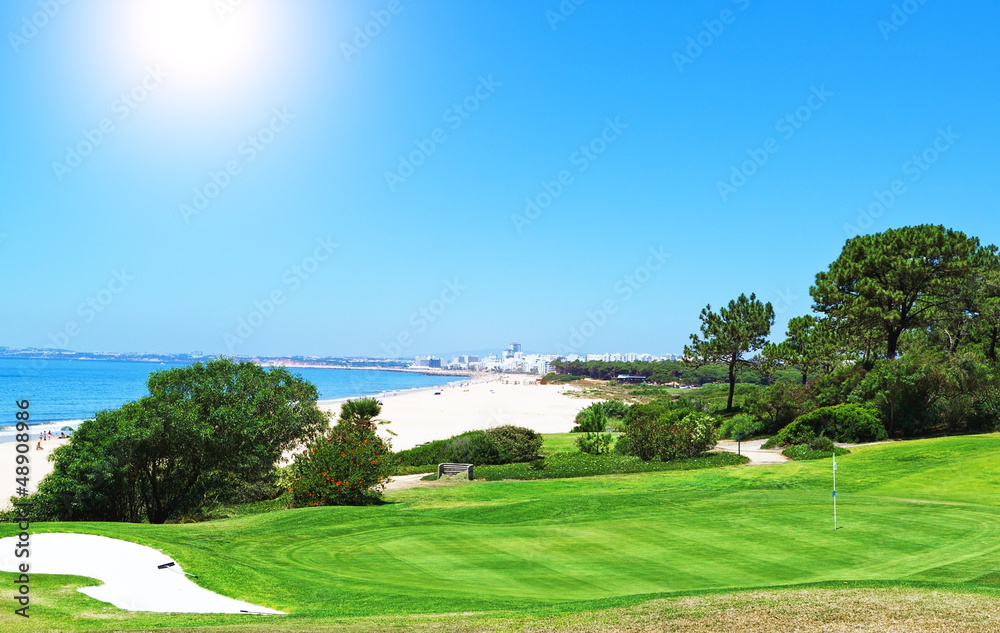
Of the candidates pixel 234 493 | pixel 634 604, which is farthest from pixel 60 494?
pixel 634 604

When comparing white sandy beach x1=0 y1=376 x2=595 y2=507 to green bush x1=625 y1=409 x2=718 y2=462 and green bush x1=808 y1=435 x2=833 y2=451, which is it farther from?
green bush x1=808 y1=435 x2=833 y2=451

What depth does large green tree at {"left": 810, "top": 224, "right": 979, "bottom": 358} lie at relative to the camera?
41.7 m

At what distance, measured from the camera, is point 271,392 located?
29547 millimetres

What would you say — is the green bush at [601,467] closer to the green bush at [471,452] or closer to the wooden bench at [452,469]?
the wooden bench at [452,469]

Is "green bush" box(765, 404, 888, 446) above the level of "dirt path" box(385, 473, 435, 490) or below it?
above

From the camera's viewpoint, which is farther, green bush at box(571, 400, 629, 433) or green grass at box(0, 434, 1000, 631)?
green bush at box(571, 400, 629, 433)

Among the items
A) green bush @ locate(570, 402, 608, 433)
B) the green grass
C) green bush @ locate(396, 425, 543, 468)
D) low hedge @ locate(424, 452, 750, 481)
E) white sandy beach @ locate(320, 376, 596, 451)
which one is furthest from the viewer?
white sandy beach @ locate(320, 376, 596, 451)

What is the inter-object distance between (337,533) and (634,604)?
1011cm

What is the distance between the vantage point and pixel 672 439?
117 ft

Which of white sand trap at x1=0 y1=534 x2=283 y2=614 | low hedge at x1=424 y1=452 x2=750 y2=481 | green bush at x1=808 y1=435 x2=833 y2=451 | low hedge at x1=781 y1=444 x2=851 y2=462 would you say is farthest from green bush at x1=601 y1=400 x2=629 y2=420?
white sand trap at x1=0 y1=534 x2=283 y2=614

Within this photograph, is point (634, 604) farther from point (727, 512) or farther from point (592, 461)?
point (592, 461)

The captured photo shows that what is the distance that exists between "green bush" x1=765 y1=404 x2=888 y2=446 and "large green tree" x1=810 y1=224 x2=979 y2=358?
8.50 metres

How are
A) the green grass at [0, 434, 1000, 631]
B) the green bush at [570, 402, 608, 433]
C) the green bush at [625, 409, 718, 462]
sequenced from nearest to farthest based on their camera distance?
the green grass at [0, 434, 1000, 631]
the green bush at [625, 409, 718, 462]
the green bush at [570, 402, 608, 433]

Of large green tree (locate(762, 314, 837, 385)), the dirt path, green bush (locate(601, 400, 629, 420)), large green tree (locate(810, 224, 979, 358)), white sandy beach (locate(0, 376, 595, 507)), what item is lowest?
white sandy beach (locate(0, 376, 595, 507))
